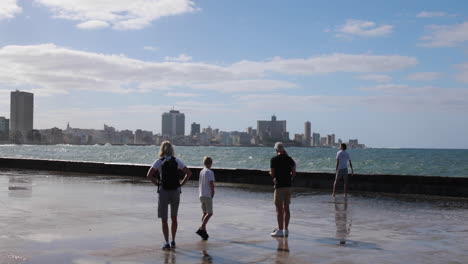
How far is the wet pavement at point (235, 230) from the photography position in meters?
7.69

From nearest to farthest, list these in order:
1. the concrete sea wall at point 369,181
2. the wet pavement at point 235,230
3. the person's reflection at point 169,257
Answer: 1. the person's reflection at point 169,257
2. the wet pavement at point 235,230
3. the concrete sea wall at point 369,181

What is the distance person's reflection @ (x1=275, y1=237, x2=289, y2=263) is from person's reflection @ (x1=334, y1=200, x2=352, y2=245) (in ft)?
2.99

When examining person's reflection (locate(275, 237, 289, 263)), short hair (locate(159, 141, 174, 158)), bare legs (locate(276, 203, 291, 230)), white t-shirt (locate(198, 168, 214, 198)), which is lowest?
person's reflection (locate(275, 237, 289, 263))

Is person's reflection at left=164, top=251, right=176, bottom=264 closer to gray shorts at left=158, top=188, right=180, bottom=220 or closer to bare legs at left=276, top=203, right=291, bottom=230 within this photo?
gray shorts at left=158, top=188, right=180, bottom=220

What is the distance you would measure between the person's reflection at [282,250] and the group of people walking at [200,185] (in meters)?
0.31

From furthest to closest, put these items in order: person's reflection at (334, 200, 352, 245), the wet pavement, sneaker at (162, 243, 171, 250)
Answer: person's reflection at (334, 200, 352, 245) → sneaker at (162, 243, 171, 250) → the wet pavement

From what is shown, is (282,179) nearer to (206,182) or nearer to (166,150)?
(206,182)

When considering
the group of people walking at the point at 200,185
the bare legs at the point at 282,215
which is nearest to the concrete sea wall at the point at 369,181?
the group of people walking at the point at 200,185

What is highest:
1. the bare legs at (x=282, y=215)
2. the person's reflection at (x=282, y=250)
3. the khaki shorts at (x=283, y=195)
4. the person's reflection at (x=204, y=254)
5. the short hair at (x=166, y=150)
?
the short hair at (x=166, y=150)

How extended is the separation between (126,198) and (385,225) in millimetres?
7363

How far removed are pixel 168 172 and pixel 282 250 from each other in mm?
2018

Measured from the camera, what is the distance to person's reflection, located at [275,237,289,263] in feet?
24.7

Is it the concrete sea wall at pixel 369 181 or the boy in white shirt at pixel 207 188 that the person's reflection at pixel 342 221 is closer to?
the boy in white shirt at pixel 207 188

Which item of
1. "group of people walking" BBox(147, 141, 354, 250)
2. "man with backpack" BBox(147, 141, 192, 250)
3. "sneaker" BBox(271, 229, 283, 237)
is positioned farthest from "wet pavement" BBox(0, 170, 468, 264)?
"man with backpack" BBox(147, 141, 192, 250)
